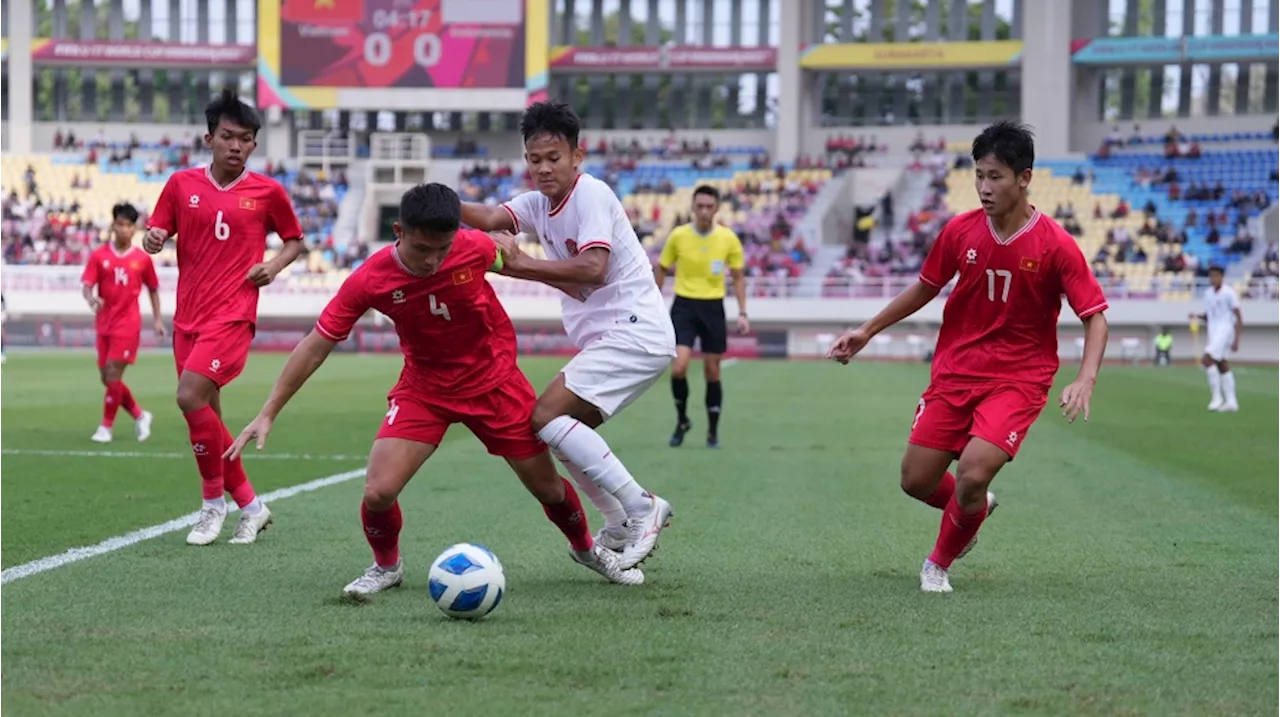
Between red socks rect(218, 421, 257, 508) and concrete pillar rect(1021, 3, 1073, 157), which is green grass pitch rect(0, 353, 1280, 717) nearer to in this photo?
red socks rect(218, 421, 257, 508)

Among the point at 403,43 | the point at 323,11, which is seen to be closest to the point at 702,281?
the point at 403,43

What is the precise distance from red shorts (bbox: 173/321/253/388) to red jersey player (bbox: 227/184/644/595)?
190 centimetres

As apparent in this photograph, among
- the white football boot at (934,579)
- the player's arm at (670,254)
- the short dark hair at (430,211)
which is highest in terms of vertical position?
the short dark hair at (430,211)

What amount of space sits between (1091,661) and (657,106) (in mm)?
62049

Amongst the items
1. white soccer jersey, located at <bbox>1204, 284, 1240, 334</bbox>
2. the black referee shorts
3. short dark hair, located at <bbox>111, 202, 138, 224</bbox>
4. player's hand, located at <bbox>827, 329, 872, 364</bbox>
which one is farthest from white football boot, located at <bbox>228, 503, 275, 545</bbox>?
white soccer jersey, located at <bbox>1204, 284, 1240, 334</bbox>

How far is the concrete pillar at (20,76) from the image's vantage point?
62.7 metres

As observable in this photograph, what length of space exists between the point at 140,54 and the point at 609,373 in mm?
62871

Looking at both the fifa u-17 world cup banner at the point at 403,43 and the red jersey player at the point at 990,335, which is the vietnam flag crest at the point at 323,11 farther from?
the red jersey player at the point at 990,335

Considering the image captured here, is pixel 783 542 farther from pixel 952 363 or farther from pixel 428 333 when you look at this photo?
pixel 428 333

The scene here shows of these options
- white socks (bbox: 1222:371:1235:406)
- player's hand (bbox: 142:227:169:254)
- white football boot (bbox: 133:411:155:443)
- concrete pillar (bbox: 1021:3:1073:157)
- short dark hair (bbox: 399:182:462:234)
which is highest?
concrete pillar (bbox: 1021:3:1073:157)

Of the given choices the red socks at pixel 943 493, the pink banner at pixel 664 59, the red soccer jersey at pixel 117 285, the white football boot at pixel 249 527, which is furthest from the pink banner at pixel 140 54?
the red socks at pixel 943 493

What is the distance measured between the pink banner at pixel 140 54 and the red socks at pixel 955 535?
61.0 metres

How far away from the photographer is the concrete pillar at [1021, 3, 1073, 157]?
58.5 metres

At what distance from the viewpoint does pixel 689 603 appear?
6.25m
